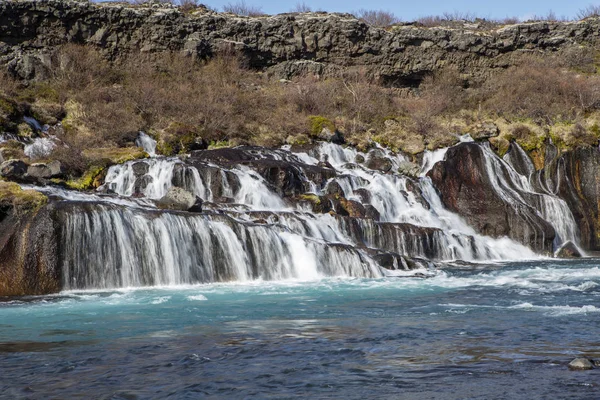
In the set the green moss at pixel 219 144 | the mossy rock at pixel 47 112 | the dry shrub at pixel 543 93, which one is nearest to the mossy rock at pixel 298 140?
the green moss at pixel 219 144

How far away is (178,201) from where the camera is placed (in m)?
21.6

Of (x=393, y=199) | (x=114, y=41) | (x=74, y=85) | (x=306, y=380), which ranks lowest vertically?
(x=306, y=380)

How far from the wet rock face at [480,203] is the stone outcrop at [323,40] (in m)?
17.1

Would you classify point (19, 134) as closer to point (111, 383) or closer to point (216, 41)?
point (216, 41)

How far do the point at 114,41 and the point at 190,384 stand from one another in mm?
39615

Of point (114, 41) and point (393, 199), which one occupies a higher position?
point (114, 41)

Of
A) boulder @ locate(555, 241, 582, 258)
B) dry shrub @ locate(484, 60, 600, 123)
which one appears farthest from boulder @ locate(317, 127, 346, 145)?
boulder @ locate(555, 241, 582, 258)

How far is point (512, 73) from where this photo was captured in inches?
1804

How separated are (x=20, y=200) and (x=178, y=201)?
5147 millimetres

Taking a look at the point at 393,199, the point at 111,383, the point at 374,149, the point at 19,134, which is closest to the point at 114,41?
the point at 19,134

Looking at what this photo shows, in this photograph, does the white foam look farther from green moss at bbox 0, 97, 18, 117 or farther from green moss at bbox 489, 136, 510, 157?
green moss at bbox 489, 136, 510, 157

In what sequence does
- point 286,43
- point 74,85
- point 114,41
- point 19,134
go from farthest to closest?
point 286,43
point 114,41
point 74,85
point 19,134

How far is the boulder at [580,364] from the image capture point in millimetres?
7457

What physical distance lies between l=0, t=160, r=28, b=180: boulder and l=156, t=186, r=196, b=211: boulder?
16.6 feet
